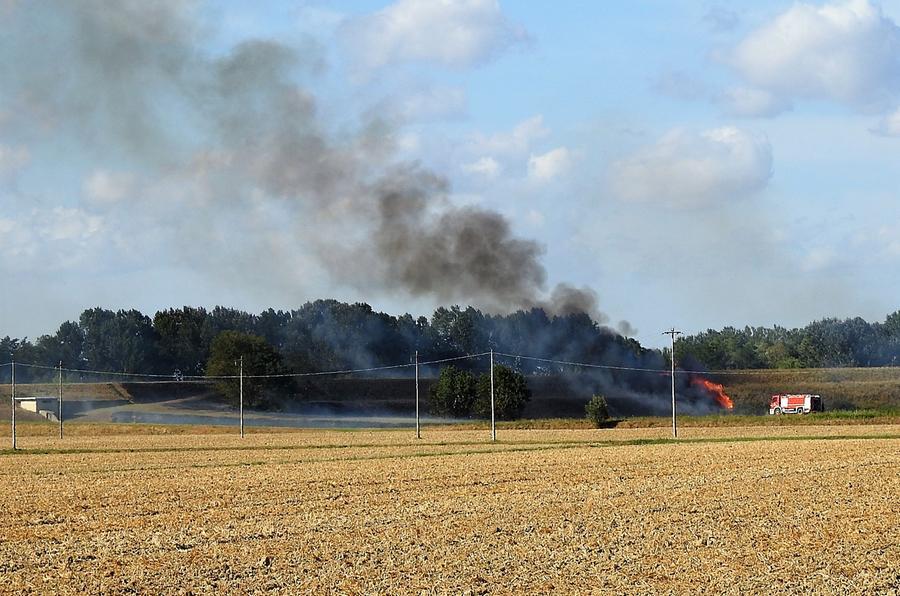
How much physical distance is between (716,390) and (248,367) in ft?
166

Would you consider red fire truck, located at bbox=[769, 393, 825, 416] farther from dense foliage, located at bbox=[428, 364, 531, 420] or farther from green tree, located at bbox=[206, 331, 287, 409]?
green tree, located at bbox=[206, 331, 287, 409]

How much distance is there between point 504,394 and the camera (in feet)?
388

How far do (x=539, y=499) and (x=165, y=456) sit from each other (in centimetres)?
3090

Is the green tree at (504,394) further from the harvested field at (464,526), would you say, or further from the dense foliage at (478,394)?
the harvested field at (464,526)

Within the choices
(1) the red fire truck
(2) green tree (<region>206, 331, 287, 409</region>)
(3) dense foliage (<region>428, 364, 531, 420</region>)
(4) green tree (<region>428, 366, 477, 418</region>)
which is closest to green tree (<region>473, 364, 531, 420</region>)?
(3) dense foliage (<region>428, 364, 531, 420</region>)

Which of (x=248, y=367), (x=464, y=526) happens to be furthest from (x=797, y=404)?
(x=464, y=526)

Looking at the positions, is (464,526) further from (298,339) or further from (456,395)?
(298,339)

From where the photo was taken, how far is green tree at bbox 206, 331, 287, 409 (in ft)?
425

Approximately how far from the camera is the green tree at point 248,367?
425ft

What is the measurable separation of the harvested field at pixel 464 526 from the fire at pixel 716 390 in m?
76.5

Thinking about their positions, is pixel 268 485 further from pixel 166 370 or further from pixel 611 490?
pixel 166 370

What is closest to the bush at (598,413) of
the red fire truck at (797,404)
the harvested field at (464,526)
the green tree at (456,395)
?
the red fire truck at (797,404)

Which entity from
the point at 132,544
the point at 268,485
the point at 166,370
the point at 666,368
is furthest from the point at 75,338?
the point at 132,544

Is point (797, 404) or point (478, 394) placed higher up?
point (478, 394)
